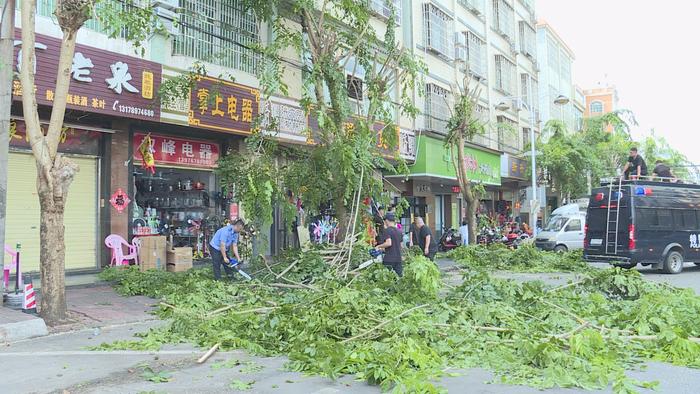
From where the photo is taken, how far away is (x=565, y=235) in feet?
76.0

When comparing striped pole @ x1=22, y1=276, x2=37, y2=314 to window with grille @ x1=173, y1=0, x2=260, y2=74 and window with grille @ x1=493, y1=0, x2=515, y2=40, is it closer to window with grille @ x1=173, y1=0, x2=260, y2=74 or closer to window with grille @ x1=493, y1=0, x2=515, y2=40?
window with grille @ x1=173, y1=0, x2=260, y2=74

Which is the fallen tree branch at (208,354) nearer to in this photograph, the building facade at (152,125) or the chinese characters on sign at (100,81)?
the building facade at (152,125)

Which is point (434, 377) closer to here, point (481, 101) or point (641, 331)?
point (641, 331)

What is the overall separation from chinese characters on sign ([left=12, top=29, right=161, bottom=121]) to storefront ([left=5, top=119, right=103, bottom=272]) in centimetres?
131

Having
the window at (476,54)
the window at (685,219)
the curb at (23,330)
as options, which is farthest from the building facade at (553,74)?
the curb at (23,330)

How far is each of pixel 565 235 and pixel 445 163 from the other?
5728mm

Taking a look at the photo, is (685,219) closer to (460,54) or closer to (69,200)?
(460,54)

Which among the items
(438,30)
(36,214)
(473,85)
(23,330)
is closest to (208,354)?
(23,330)

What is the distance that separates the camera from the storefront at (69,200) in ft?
37.7

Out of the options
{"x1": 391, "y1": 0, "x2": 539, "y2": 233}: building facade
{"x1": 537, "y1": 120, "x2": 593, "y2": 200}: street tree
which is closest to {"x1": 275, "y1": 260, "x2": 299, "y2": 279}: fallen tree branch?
{"x1": 391, "y1": 0, "x2": 539, "y2": 233}: building facade

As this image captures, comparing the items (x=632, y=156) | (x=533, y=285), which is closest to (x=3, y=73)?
(x=533, y=285)

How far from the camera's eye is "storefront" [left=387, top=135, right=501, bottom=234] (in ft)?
70.9

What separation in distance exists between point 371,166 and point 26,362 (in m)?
7.47

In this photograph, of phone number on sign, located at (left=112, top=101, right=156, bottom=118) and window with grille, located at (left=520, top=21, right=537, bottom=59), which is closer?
phone number on sign, located at (left=112, top=101, right=156, bottom=118)
